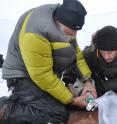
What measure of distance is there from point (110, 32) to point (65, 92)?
42 centimetres

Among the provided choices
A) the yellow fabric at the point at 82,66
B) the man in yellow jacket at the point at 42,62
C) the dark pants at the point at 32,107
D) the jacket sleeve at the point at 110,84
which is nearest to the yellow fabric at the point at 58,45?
the man in yellow jacket at the point at 42,62

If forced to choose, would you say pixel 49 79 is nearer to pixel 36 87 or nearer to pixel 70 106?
pixel 36 87

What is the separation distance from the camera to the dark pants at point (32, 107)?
6.08ft

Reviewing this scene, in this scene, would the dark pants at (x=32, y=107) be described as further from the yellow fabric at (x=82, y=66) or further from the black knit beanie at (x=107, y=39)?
the black knit beanie at (x=107, y=39)

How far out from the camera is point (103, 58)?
2.10 metres

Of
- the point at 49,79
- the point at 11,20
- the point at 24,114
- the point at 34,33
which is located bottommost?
the point at 11,20

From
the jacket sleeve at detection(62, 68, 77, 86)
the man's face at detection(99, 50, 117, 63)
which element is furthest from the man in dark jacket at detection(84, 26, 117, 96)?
the jacket sleeve at detection(62, 68, 77, 86)

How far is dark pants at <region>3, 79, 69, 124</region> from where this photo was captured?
1.85 meters

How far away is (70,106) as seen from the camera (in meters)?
2.01

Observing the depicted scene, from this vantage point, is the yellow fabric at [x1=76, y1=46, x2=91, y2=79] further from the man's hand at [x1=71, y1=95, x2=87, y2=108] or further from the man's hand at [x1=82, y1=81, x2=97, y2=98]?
the man's hand at [x1=71, y1=95, x2=87, y2=108]

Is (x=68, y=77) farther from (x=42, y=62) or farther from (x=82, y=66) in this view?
(x=42, y=62)

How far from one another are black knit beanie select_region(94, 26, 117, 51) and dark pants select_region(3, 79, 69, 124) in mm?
394

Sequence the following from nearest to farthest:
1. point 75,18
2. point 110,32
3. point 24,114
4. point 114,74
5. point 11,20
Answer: point 75,18
point 24,114
point 110,32
point 114,74
point 11,20

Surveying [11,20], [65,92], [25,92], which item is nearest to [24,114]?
Result: [25,92]
